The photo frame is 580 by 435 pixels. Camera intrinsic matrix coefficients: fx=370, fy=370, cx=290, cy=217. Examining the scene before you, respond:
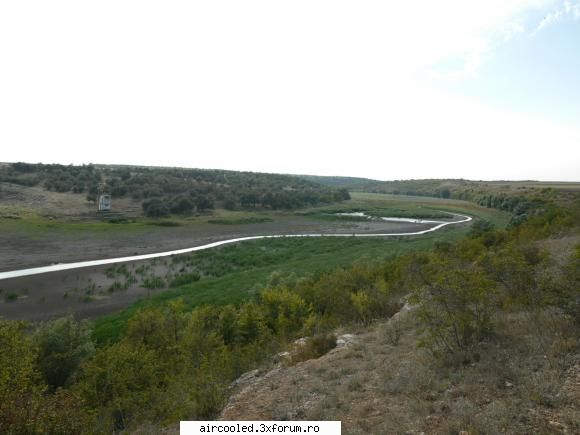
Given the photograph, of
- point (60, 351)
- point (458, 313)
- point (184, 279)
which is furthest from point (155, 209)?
point (458, 313)

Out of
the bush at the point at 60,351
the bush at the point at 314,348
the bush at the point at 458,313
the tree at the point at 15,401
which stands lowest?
the bush at the point at 60,351

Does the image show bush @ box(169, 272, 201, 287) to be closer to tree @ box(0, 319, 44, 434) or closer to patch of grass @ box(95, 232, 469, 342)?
patch of grass @ box(95, 232, 469, 342)

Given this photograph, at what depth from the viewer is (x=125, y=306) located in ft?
85.2

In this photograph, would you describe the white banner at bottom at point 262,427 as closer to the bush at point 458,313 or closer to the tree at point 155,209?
Answer: the bush at point 458,313

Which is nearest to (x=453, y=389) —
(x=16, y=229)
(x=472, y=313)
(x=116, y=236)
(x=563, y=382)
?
(x=563, y=382)

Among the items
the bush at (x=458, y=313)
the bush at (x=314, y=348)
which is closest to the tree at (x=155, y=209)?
the bush at (x=314, y=348)

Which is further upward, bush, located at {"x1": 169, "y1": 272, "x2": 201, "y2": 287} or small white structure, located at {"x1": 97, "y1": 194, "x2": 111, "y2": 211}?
small white structure, located at {"x1": 97, "y1": 194, "x2": 111, "y2": 211}

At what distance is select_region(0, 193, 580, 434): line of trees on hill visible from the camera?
7535mm

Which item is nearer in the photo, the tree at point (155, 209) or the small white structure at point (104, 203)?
the small white structure at point (104, 203)

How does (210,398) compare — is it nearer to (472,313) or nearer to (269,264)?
(472,313)

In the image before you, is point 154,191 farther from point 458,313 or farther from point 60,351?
point 458,313

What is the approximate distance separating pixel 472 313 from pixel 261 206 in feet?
272

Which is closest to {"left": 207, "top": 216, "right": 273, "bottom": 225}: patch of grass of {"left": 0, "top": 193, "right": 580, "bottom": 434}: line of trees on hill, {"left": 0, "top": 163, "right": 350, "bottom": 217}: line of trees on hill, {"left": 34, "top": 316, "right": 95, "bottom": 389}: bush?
{"left": 0, "top": 163, "right": 350, "bottom": 217}: line of trees on hill

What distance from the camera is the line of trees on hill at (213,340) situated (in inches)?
297
